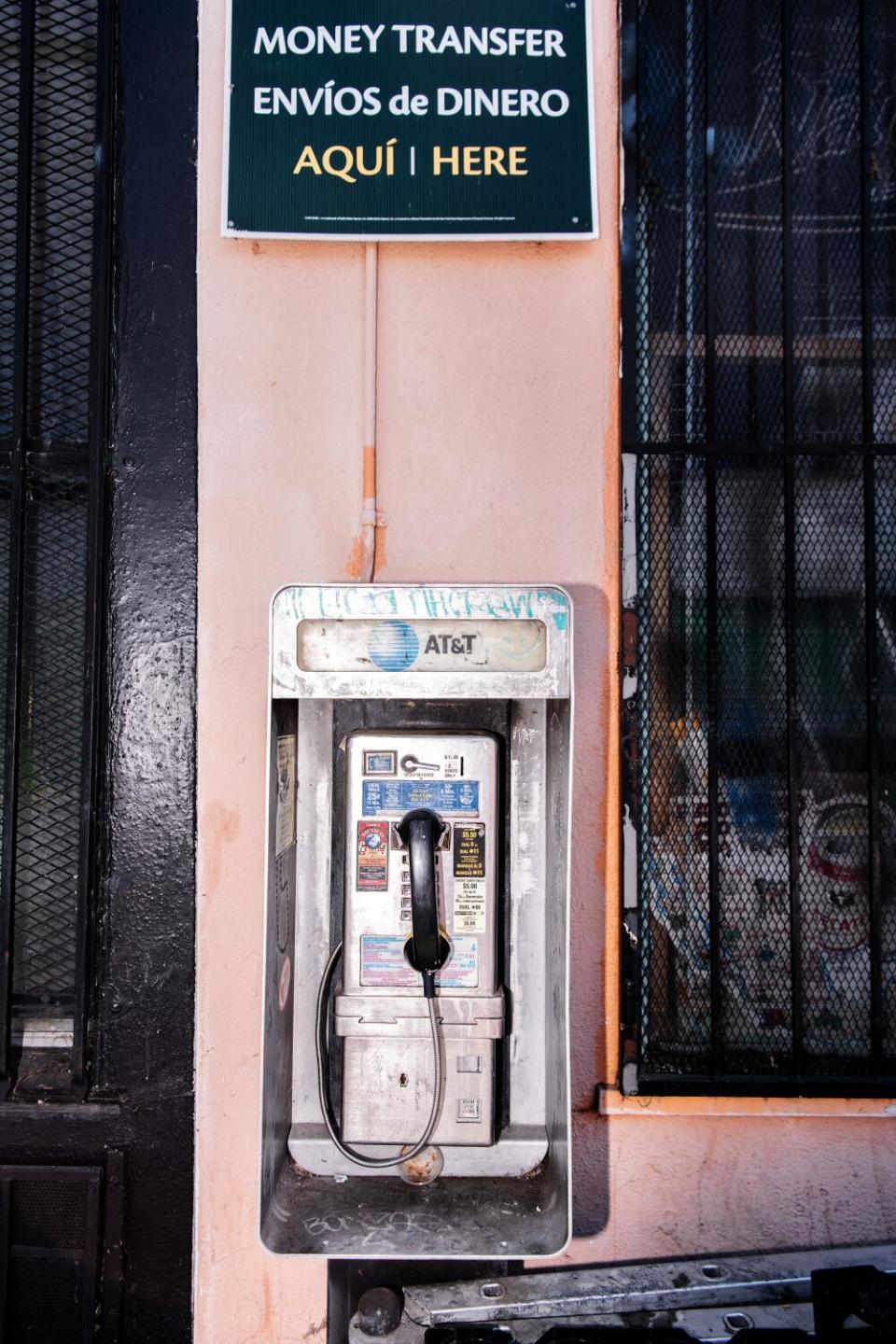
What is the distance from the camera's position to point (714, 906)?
224 centimetres

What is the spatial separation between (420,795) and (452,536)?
0.69 meters

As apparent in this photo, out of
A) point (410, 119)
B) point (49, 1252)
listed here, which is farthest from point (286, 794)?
point (410, 119)

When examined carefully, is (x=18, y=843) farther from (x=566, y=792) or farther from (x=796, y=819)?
(x=796, y=819)

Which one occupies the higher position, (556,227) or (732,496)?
(556,227)

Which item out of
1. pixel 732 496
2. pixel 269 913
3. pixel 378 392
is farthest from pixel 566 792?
pixel 378 392

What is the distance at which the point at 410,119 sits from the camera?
2246 millimetres

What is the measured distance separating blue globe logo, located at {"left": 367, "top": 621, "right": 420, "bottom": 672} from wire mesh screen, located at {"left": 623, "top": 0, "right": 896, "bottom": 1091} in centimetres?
69

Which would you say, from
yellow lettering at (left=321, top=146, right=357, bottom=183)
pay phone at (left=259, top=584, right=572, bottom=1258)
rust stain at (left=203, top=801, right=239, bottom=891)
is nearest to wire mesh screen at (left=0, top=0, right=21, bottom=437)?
yellow lettering at (left=321, top=146, right=357, bottom=183)

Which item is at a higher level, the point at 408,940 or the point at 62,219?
the point at 62,219

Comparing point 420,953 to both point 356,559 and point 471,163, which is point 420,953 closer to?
point 356,559

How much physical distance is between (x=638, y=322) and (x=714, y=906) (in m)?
1.43

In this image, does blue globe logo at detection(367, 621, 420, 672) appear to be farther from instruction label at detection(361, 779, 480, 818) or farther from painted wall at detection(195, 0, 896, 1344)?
painted wall at detection(195, 0, 896, 1344)

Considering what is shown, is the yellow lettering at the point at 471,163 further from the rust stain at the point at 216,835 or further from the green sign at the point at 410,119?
the rust stain at the point at 216,835

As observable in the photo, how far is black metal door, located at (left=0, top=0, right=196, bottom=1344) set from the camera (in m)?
2.21
